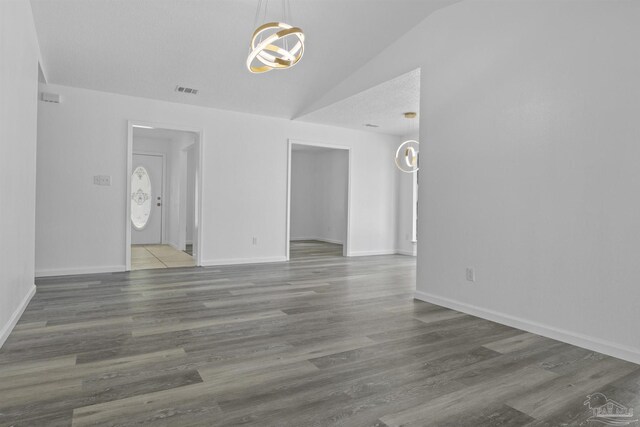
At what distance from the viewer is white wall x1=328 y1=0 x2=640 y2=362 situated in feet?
8.87

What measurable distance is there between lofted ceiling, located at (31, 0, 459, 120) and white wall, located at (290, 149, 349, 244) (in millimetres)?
5198

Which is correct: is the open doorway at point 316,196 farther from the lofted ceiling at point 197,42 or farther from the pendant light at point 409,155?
the lofted ceiling at point 197,42

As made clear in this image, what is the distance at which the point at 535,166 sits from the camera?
Result: 320cm

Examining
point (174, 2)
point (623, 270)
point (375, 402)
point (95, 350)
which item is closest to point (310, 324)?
point (375, 402)

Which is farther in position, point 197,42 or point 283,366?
point 197,42

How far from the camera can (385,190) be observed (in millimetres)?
8234

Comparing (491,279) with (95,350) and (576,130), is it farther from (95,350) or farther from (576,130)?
(95,350)

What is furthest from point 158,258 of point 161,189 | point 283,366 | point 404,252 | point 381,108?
point 283,366

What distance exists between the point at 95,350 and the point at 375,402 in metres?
1.85

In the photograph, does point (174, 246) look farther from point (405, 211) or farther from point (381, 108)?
point (381, 108)

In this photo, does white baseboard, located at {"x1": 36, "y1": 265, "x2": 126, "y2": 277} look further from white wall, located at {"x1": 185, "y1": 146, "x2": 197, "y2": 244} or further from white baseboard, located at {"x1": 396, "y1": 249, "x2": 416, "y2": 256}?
white baseboard, located at {"x1": 396, "y1": 249, "x2": 416, "y2": 256}

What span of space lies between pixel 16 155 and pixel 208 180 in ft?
10.6

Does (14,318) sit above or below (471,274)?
below

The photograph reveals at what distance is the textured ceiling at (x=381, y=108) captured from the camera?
200 inches
